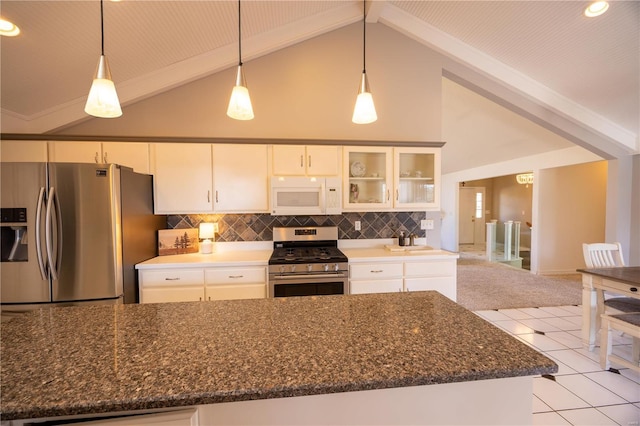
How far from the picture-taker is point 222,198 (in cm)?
277

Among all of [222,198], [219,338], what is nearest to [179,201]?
[222,198]

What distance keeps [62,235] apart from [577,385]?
4171mm

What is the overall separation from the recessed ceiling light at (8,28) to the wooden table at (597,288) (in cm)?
502

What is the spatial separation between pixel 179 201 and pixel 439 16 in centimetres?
345

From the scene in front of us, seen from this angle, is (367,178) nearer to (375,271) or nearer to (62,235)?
(375,271)

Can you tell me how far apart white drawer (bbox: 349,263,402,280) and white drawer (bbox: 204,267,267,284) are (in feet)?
2.82

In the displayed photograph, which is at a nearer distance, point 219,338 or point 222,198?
point 219,338

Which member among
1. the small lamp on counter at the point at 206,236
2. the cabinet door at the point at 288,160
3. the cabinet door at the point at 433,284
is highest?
the cabinet door at the point at 288,160

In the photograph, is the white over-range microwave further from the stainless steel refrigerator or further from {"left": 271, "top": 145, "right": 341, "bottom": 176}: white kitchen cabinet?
the stainless steel refrigerator

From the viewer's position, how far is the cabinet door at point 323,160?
2836 mm

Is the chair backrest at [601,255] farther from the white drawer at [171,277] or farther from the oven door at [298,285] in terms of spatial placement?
the white drawer at [171,277]

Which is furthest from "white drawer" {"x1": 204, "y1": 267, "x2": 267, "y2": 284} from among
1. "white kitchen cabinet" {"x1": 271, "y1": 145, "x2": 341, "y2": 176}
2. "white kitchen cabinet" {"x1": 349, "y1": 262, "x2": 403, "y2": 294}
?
"white kitchen cabinet" {"x1": 271, "y1": 145, "x2": 341, "y2": 176}

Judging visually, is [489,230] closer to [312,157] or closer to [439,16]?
[439,16]

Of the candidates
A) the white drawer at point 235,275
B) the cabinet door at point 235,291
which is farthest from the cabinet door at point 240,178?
the cabinet door at point 235,291
